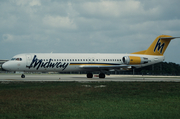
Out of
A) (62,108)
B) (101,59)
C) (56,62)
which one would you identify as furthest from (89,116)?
(101,59)

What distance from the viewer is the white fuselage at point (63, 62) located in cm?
4166

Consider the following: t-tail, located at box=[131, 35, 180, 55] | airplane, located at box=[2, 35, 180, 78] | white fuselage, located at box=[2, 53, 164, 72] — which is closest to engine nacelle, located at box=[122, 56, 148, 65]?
airplane, located at box=[2, 35, 180, 78]

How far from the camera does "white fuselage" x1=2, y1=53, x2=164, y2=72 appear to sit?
41.7 meters

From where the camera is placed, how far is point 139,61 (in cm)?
4712

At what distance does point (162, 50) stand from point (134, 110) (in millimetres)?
38706

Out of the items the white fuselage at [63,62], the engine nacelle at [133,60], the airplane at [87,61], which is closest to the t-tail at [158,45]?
the airplane at [87,61]

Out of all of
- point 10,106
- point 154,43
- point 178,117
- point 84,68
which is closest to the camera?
point 178,117

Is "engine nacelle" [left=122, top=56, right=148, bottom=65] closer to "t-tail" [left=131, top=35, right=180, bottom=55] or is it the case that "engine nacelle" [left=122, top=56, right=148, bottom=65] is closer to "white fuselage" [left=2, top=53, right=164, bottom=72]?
"white fuselage" [left=2, top=53, right=164, bottom=72]

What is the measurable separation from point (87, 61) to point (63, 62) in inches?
167

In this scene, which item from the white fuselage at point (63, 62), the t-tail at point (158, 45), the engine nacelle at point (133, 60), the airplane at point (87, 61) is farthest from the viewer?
the t-tail at point (158, 45)

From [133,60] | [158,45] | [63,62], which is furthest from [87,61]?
[158,45]

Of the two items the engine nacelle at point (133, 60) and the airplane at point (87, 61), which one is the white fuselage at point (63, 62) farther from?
the engine nacelle at point (133, 60)

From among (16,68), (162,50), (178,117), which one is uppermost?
(162,50)

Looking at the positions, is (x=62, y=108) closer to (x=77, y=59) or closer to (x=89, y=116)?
(x=89, y=116)
